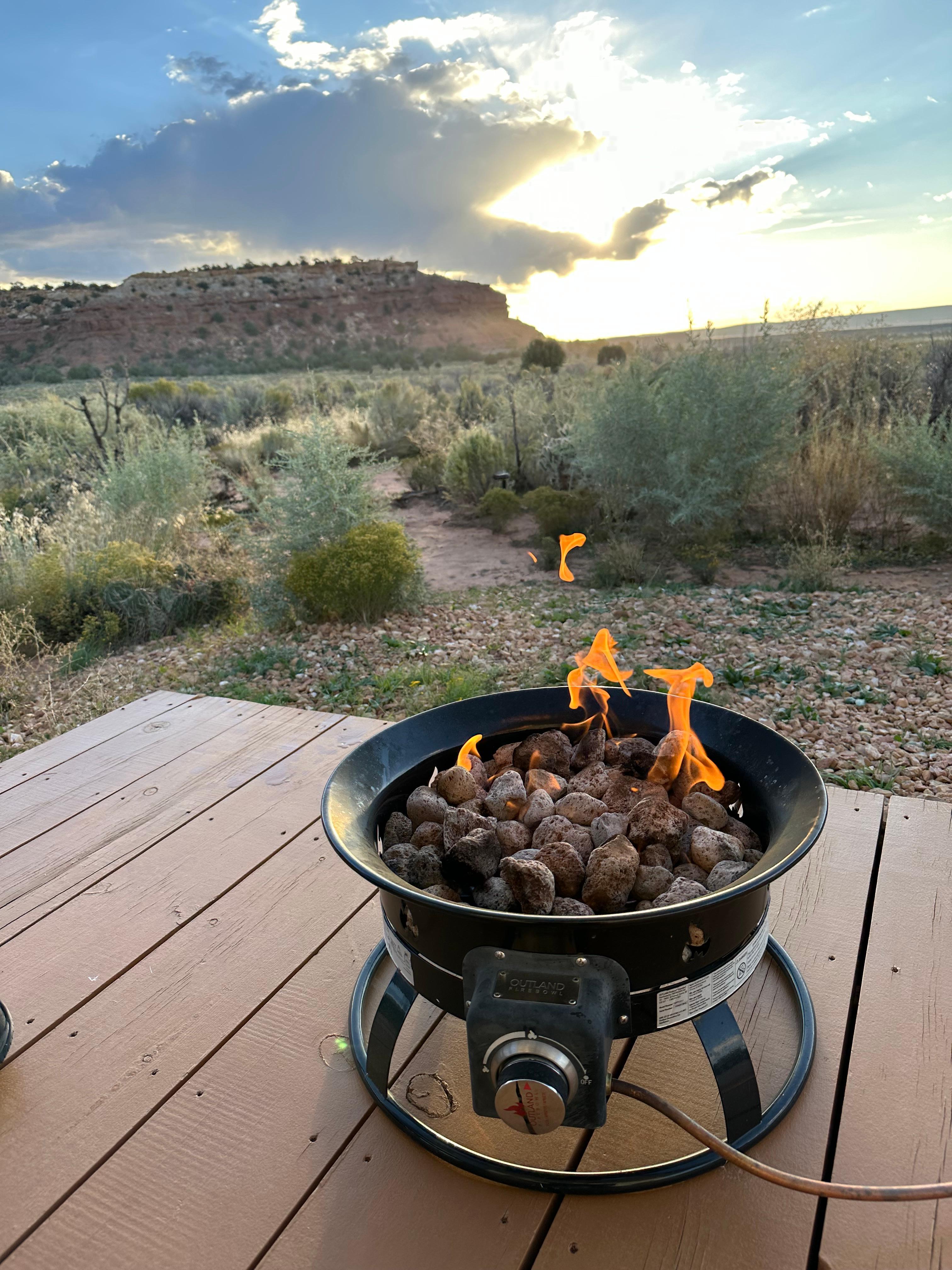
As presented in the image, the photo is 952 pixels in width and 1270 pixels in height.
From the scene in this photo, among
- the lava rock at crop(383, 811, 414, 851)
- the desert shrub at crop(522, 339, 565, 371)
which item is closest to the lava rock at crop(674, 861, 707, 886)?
the lava rock at crop(383, 811, 414, 851)

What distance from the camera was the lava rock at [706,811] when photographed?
4.16 ft

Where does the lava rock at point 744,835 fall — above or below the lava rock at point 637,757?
below

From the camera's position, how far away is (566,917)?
88 centimetres

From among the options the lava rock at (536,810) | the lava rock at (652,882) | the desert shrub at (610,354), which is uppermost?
the desert shrub at (610,354)

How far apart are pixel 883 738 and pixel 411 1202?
2.50 m

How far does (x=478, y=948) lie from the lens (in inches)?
37.7

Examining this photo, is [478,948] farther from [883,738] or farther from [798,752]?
[883,738]

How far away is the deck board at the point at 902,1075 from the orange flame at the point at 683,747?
1.75 feet

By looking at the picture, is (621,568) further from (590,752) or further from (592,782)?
(592,782)

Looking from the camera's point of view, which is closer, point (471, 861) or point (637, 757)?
point (471, 861)

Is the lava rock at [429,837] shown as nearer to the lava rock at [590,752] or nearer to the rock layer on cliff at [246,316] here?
the lava rock at [590,752]

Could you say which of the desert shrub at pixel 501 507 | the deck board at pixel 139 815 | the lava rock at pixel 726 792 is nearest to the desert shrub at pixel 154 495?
the desert shrub at pixel 501 507

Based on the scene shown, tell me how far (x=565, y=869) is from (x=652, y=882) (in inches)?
5.2

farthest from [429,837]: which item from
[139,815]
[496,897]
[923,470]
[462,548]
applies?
[462,548]
